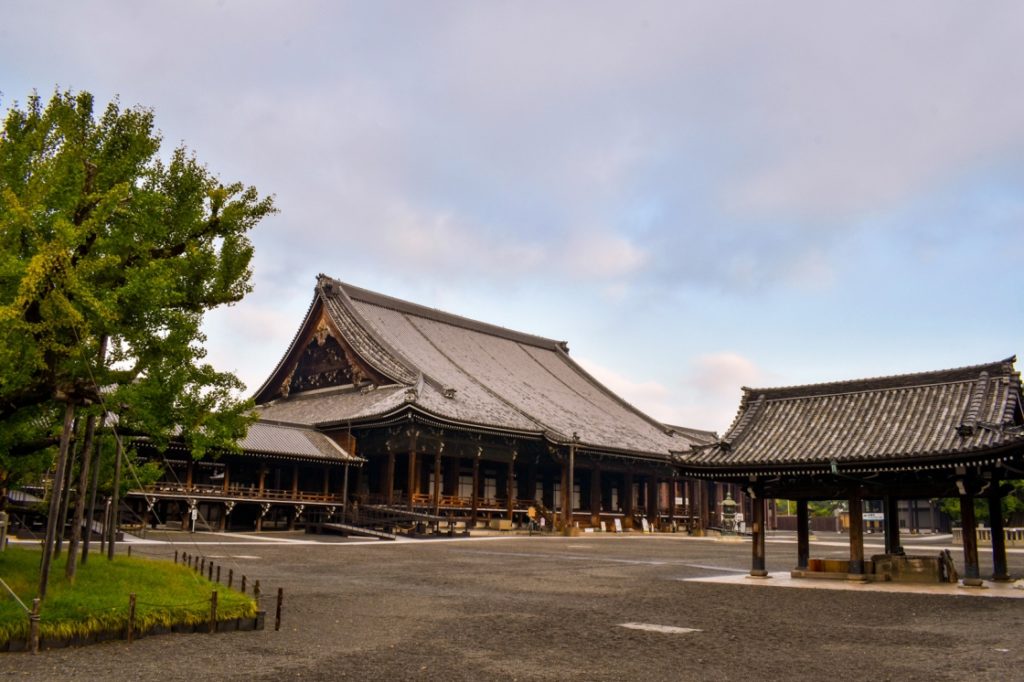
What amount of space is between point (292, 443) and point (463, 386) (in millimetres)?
11116

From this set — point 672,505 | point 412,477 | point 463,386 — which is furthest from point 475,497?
point 672,505

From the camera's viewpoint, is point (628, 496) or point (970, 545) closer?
point (970, 545)

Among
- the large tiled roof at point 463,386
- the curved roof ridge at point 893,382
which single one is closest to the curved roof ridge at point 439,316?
the large tiled roof at point 463,386

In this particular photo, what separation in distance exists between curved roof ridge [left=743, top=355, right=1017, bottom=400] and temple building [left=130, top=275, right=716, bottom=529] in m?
17.0

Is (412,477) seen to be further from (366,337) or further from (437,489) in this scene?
(366,337)

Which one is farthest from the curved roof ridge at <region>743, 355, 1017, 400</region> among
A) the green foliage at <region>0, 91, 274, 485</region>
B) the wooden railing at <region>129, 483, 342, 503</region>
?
the wooden railing at <region>129, 483, 342, 503</region>

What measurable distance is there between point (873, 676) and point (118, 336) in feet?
35.6

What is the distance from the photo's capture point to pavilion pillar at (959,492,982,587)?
1798 cm

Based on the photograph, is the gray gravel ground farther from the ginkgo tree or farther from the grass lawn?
the ginkgo tree

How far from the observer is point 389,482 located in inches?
1535

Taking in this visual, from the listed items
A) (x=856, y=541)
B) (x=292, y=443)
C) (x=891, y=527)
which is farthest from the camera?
(x=292, y=443)

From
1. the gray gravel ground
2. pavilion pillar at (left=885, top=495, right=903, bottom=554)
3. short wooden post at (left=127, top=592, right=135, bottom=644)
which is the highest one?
pavilion pillar at (left=885, top=495, right=903, bottom=554)

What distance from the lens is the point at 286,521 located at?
3775 cm

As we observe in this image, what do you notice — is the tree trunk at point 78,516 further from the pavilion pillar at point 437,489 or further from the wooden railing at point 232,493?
the pavilion pillar at point 437,489
